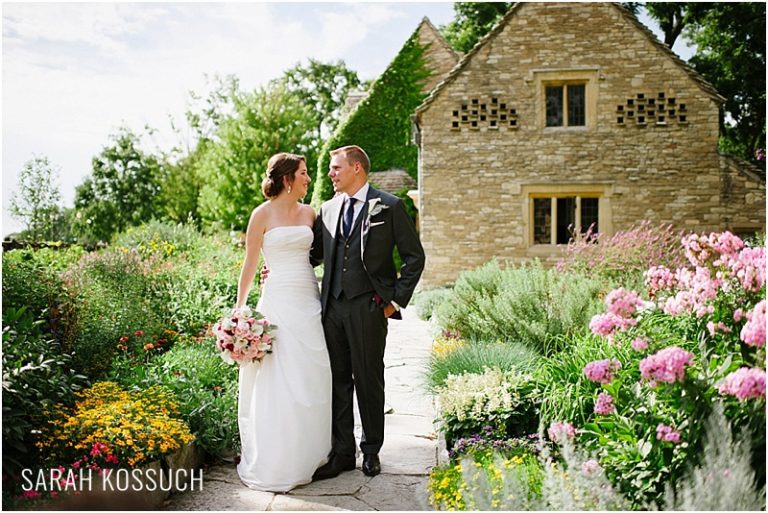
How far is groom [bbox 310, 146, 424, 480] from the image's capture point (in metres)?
4.68

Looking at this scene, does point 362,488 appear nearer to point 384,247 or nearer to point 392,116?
point 384,247

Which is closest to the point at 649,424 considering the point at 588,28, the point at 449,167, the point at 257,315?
the point at 257,315

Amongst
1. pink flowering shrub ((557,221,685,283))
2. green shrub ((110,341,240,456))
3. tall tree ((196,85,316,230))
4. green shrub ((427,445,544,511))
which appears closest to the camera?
green shrub ((427,445,544,511))

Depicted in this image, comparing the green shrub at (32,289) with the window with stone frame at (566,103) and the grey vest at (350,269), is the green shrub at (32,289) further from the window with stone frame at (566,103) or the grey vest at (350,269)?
the window with stone frame at (566,103)

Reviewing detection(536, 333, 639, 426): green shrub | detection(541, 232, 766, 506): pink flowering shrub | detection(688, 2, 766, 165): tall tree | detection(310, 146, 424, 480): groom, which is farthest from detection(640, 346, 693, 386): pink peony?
detection(688, 2, 766, 165): tall tree

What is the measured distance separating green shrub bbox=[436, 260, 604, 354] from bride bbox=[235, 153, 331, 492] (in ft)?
8.66

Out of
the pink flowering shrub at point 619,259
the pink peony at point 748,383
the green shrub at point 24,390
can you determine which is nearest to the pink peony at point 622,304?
the pink peony at point 748,383

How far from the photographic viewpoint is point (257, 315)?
4.68 meters

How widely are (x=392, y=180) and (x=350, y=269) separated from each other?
14.6m

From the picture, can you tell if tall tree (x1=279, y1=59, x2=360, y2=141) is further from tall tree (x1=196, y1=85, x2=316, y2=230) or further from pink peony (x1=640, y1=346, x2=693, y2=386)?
pink peony (x1=640, y1=346, x2=693, y2=386)

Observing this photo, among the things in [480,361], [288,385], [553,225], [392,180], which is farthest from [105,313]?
[392,180]

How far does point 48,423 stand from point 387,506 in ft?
7.21

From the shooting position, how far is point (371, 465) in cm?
472

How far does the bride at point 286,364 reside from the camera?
176 inches
